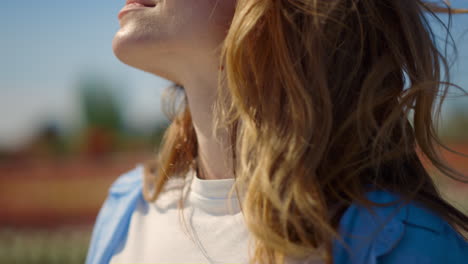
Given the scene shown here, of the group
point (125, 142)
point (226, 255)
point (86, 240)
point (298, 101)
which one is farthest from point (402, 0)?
point (125, 142)

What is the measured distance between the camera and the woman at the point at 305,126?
3.56 feet

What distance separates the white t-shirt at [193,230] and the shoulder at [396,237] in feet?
1.02

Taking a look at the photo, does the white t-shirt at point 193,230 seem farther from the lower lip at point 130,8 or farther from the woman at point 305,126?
the lower lip at point 130,8

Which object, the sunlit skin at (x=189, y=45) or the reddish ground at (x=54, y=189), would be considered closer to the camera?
the sunlit skin at (x=189, y=45)

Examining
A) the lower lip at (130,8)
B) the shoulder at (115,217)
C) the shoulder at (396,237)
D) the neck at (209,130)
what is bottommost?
the shoulder at (115,217)

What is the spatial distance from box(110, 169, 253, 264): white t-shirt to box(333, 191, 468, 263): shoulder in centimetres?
31

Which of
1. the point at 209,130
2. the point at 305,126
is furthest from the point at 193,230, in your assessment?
the point at 305,126

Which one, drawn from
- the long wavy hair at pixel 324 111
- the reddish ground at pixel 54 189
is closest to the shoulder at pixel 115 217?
the long wavy hair at pixel 324 111

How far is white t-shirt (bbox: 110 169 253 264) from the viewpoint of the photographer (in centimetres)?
128

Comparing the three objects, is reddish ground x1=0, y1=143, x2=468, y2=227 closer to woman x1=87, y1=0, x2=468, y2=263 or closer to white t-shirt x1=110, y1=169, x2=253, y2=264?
woman x1=87, y1=0, x2=468, y2=263

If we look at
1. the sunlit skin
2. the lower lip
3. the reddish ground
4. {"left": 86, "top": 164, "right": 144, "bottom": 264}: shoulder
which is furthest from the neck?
the reddish ground

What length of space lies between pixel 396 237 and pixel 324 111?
1.24 ft

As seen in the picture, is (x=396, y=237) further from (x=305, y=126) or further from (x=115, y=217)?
(x=115, y=217)

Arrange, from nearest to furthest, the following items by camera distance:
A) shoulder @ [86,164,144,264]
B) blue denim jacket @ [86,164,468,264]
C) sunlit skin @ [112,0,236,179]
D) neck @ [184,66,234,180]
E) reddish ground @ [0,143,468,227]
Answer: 1. blue denim jacket @ [86,164,468,264]
2. sunlit skin @ [112,0,236,179]
3. neck @ [184,66,234,180]
4. shoulder @ [86,164,144,264]
5. reddish ground @ [0,143,468,227]
